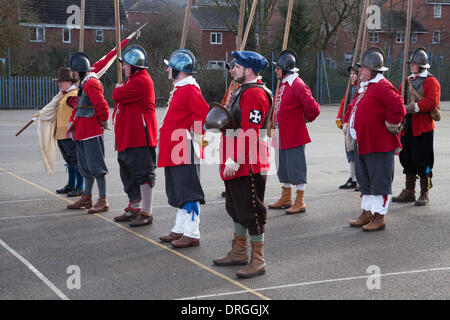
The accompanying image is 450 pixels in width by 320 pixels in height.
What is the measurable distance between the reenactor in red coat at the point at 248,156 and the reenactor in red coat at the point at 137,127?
6.68 feet

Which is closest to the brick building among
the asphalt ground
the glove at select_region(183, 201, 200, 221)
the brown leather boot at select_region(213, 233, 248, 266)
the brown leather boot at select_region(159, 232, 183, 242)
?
the asphalt ground

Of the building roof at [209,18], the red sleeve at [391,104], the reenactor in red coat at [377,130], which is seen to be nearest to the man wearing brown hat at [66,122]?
the reenactor in red coat at [377,130]

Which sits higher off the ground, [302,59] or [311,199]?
[302,59]

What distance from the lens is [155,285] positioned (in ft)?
17.9

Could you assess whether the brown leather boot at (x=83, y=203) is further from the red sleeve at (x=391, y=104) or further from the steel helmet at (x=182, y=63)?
the red sleeve at (x=391, y=104)

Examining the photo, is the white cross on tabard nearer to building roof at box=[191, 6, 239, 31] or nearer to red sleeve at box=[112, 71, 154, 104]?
red sleeve at box=[112, 71, 154, 104]

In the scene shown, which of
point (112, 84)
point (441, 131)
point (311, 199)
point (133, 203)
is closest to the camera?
point (133, 203)

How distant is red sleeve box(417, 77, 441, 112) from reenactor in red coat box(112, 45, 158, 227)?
373cm

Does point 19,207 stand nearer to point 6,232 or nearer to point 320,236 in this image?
point 6,232

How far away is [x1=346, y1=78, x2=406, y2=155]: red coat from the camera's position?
24.8 ft

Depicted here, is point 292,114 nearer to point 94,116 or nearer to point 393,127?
point 393,127

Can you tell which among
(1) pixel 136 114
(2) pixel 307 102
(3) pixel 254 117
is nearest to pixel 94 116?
(1) pixel 136 114

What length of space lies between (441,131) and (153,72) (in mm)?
16273

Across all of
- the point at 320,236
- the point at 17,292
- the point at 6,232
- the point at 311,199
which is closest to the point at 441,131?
the point at 311,199
